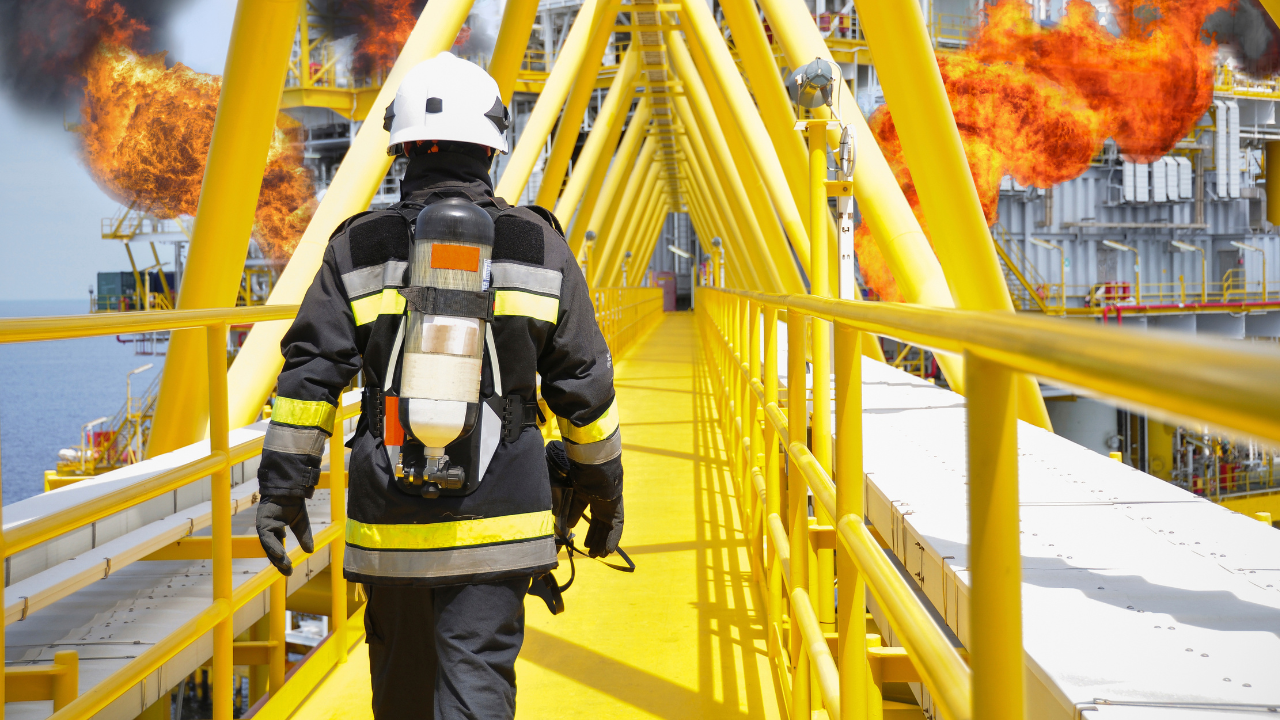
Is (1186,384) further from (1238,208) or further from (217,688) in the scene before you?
(1238,208)

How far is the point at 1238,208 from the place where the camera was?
86.4ft

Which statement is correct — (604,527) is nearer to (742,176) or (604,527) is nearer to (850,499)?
(850,499)

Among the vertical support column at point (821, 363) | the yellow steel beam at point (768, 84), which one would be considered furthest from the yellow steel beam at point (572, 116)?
the vertical support column at point (821, 363)

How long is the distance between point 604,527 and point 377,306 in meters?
0.84

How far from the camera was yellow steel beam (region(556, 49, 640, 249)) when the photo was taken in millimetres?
13664

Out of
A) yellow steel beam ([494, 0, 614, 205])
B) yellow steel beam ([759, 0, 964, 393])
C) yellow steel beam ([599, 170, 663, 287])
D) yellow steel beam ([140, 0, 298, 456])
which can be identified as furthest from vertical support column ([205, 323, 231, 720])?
yellow steel beam ([599, 170, 663, 287])

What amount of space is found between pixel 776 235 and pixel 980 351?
391 inches

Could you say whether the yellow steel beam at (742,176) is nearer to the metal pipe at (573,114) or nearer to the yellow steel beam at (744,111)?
the yellow steel beam at (744,111)

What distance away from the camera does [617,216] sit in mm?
22078

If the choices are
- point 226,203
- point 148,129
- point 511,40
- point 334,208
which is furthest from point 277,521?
point 148,129

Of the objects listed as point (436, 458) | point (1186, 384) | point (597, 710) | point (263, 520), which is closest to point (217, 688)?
point (263, 520)

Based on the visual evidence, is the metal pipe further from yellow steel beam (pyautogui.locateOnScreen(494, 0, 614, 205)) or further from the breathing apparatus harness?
the breathing apparatus harness

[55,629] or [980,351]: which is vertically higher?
[980,351]

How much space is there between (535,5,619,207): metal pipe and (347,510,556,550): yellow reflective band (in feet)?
28.1
